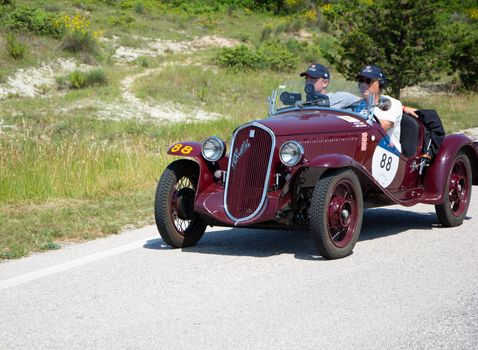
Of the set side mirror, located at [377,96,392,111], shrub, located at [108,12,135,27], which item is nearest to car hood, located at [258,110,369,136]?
side mirror, located at [377,96,392,111]

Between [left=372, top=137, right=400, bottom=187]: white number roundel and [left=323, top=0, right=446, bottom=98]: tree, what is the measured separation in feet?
67.5

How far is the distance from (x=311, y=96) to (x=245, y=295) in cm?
318

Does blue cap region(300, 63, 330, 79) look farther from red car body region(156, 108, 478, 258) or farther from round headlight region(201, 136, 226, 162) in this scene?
round headlight region(201, 136, 226, 162)

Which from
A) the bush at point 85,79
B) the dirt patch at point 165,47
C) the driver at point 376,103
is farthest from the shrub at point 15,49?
the driver at point 376,103

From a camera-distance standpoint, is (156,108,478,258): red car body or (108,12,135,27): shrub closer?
(156,108,478,258): red car body

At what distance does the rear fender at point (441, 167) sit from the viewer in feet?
29.0

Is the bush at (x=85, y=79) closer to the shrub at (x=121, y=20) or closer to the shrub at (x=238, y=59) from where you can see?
the shrub at (x=238, y=59)

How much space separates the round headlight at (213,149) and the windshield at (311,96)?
0.96 meters

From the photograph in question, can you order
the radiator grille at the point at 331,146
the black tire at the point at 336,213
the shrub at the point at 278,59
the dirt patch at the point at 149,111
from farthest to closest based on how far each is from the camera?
1. the shrub at the point at 278,59
2. the dirt patch at the point at 149,111
3. the radiator grille at the point at 331,146
4. the black tire at the point at 336,213

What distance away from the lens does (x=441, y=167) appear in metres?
9.00

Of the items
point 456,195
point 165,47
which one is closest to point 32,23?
point 165,47

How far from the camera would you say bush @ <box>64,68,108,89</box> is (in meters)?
27.7

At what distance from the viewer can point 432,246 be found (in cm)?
793

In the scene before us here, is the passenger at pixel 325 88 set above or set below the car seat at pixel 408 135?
above
